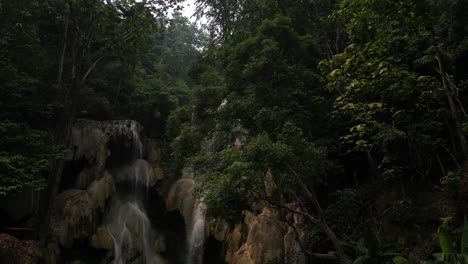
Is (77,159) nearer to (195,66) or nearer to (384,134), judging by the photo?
(195,66)

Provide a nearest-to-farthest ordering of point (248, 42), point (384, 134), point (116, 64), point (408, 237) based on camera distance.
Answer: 1. point (384, 134)
2. point (408, 237)
3. point (248, 42)
4. point (116, 64)

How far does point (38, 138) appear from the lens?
12.3 meters

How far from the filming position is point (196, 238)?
15.9m

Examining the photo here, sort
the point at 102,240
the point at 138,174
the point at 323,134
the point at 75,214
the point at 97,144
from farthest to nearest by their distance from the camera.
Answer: the point at 138,174 → the point at 97,144 → the point at 102,240 → the point at 75,214 → the point at 323,134

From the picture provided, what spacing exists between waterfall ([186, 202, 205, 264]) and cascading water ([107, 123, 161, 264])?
145 cm

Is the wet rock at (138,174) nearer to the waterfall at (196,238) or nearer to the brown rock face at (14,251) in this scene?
the waterfall at (196,238)

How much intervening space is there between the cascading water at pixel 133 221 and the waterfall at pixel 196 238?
1450 mm

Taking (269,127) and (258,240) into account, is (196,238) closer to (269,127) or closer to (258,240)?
(258,240)

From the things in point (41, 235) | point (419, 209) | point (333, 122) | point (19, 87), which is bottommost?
point (41, 235)

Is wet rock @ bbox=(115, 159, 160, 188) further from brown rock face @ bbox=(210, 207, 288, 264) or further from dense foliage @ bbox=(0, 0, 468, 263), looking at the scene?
brown rock face @ bbox=(210, 207, 288, 264)

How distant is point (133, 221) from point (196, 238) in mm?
2933

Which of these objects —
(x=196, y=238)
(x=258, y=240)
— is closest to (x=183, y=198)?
(x=196, y=238)

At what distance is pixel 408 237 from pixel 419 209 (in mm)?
893

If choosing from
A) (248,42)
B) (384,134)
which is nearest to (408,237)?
(384,134)
